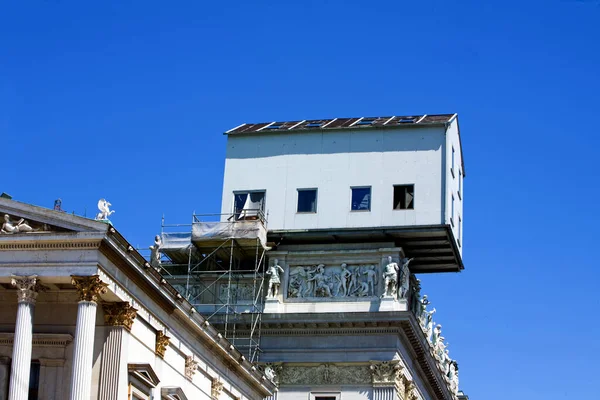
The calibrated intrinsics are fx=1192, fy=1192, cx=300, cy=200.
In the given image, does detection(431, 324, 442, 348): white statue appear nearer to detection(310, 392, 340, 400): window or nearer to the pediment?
detection(310, 392, 340, 400): window

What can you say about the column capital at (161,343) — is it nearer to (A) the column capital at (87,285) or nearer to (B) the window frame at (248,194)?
(A) the column capital at (87,285)

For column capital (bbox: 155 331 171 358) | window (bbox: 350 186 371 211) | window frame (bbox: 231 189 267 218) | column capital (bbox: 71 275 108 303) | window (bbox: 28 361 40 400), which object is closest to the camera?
column capital (bbox: 71 275 108 303)

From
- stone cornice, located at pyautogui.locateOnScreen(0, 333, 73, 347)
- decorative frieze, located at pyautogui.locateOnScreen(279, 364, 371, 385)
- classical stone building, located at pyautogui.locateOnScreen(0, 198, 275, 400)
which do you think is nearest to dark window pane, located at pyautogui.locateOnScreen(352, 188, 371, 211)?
decorative frieze, located at pyautogui.locateOnScreen(279, 364, 371, 385)

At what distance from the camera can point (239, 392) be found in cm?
5381

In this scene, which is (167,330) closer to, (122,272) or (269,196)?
(122,272)

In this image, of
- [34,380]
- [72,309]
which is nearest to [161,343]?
[72,309]

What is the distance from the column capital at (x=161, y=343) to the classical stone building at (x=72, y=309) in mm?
672

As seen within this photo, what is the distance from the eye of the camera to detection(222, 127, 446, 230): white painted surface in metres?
68.8

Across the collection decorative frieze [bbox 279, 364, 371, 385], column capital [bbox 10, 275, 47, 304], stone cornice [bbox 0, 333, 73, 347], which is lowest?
stone cornice [bbox 0, 333, 73, 347]

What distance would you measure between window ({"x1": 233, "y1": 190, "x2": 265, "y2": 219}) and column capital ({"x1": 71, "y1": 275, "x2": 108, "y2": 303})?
32.1 m

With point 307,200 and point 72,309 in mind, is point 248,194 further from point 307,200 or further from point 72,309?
point 72,309

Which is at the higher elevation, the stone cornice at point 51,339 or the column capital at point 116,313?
the column capital at point 116,313

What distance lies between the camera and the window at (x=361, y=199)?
69.3m

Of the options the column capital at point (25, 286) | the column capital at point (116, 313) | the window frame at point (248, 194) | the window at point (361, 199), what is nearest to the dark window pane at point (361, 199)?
the window at point (361, 199)
